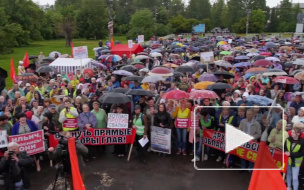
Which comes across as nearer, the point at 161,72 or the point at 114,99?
the point at 114,99

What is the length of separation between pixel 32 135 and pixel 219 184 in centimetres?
464

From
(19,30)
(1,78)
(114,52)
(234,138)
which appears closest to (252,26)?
(19,30)

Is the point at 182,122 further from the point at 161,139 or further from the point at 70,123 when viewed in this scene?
the point at 70,123

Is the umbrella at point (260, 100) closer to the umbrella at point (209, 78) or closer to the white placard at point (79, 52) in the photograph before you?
the umbrella at point (209, 78)

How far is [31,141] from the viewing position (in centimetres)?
797

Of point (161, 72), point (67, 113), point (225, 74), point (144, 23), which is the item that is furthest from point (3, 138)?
point (144, 23)

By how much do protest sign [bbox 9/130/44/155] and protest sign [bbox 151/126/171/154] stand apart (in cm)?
300

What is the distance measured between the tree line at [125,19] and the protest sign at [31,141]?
36.9 metres

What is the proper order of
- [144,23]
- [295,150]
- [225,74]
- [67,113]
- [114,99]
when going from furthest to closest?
[144,23]
[225,74]
[114,99]
[67,113]
[295,150]

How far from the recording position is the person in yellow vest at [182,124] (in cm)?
897

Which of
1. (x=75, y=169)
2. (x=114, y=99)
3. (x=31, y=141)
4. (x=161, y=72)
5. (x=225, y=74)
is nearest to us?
(x=75, y=169)

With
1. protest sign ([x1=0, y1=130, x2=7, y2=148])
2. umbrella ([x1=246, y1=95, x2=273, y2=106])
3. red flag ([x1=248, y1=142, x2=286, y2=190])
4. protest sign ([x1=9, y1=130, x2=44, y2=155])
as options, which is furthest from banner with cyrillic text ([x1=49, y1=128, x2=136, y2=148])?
red flag ([x1=248, y1=142, x2=286, y2=190])

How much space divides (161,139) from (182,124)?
74 centimetres

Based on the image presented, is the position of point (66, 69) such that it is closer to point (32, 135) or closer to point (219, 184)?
point (32, 135)
